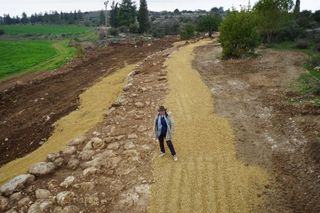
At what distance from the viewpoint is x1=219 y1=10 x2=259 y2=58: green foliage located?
29781 millimetres

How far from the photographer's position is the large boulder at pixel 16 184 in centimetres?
1202

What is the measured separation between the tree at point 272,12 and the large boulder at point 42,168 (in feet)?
97.3

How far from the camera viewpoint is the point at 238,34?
3000 cm

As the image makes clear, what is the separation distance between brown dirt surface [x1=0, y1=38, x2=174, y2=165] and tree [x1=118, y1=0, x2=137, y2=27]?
1804 inches

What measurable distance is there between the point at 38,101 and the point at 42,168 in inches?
525

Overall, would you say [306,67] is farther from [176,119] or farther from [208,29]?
[208,29]

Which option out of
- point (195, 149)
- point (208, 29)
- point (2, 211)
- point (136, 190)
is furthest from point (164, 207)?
point (208, 29)

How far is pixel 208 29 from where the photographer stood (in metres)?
58.0

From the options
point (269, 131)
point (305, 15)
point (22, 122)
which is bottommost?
point (22, 122)

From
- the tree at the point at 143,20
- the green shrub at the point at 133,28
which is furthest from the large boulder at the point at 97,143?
the green shrub at the point at 133,28

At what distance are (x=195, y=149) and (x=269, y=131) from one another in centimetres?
353

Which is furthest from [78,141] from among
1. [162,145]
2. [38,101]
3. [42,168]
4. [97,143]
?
[38,101]

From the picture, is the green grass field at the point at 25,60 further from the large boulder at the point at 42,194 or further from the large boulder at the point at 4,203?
the large boulder at the point at 42,194

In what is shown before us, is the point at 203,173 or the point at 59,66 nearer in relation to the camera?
the point at 203,173
